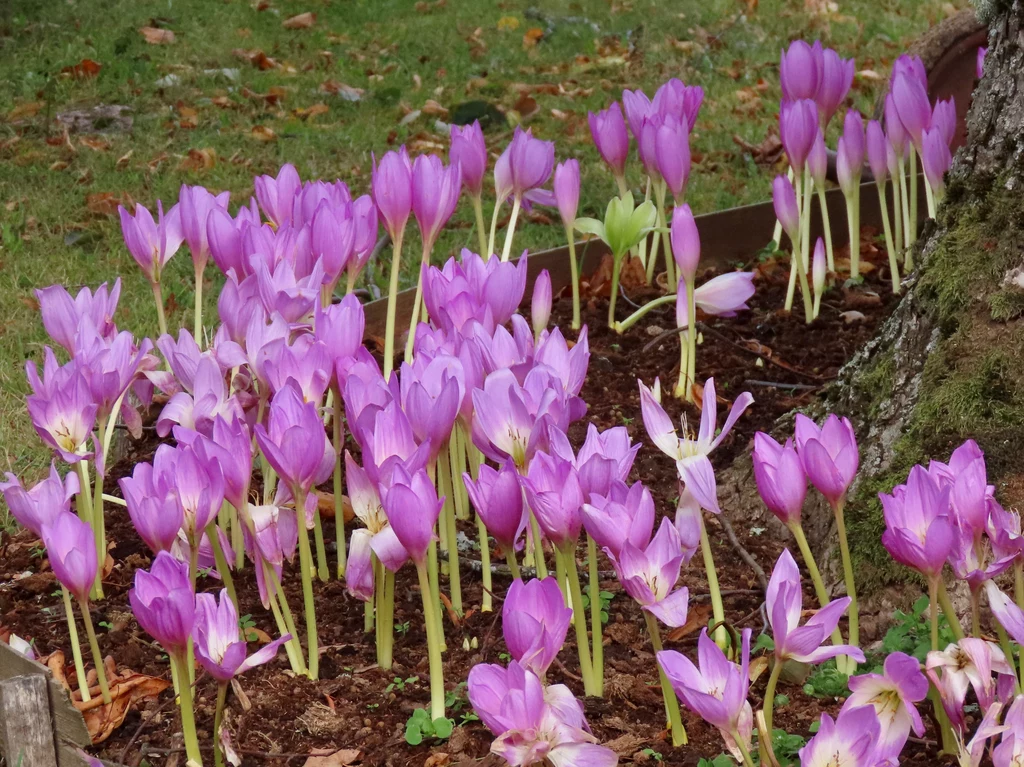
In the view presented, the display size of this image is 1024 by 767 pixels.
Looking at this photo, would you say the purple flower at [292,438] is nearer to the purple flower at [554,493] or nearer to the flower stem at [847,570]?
the purple flower at [554,493]

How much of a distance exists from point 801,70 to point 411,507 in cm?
224

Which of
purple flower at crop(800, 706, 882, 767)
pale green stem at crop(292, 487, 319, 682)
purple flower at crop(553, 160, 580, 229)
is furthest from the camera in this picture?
purple flower at crop(553, 160, 580, 229)

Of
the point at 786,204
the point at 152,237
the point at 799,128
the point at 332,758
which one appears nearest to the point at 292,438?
the point at 332,758

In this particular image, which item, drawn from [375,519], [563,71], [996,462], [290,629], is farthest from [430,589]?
[563,71]

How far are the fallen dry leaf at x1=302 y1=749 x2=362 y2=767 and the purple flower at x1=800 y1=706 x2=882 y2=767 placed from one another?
72 centimetres

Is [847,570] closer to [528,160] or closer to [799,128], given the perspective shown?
[528,160]

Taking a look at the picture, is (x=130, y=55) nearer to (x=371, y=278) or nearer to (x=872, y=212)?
(x=371, y=278)

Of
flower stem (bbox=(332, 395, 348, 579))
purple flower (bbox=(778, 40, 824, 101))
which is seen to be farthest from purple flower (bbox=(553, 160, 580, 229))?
flower stem (bbox=(332, 395, 348, 579))

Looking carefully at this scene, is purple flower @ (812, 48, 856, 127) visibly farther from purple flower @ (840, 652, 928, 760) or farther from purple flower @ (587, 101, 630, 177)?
purple flower @ (840, 652, 928, 760)

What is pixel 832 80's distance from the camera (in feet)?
11.1

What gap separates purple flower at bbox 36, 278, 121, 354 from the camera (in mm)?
2205

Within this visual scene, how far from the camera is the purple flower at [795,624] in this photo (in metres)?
1.40

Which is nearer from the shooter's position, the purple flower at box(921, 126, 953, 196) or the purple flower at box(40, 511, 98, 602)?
the purple flower at box(40, 511, 98, 602)

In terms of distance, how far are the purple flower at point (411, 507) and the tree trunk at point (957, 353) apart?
899mm
